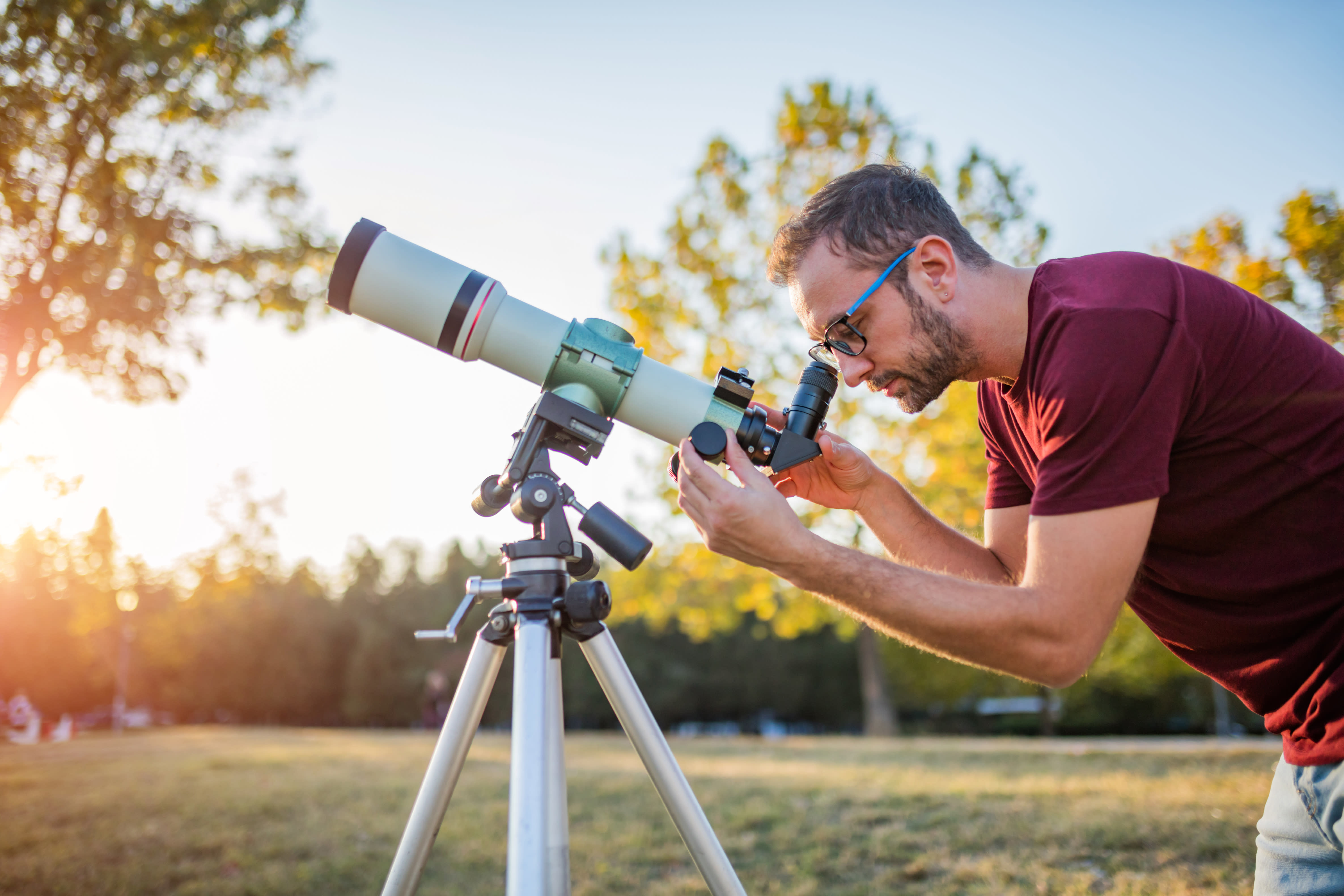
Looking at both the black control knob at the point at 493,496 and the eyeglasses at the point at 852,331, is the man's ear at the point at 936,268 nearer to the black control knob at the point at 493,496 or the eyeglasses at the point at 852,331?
the eyeglasses at the point at 852,331

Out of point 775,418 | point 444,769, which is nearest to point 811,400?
point 775,418

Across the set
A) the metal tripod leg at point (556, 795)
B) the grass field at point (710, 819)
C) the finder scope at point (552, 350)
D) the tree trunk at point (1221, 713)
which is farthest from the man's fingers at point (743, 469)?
the tree trunk at point (1221, 713)

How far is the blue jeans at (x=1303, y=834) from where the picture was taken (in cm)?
190

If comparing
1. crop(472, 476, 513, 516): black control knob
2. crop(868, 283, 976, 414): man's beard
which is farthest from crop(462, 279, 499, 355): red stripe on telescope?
crop(868, 283, 976, 414): man's beard

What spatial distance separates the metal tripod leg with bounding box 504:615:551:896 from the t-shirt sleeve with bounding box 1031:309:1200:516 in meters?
1.26

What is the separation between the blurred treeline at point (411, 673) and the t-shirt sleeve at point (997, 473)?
3026cm

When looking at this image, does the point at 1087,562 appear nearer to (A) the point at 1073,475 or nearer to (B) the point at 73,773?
(A) the point at 1073,475

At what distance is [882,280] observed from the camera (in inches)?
95.1

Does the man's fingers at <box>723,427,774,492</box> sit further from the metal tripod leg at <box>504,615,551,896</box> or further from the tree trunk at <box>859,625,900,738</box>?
the tree trunk at <box>859,625,900,738</box>

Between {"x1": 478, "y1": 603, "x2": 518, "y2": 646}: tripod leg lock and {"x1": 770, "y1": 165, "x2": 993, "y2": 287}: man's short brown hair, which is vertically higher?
{"x1": 770, "y1": 165, "x2": 993, "y2": 287}: man's short brown hair

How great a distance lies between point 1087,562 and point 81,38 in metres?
7.37

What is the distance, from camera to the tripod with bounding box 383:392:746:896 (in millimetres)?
2043

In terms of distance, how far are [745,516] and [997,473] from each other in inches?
49.0

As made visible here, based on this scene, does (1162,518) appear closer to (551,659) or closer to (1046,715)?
(551,659)
